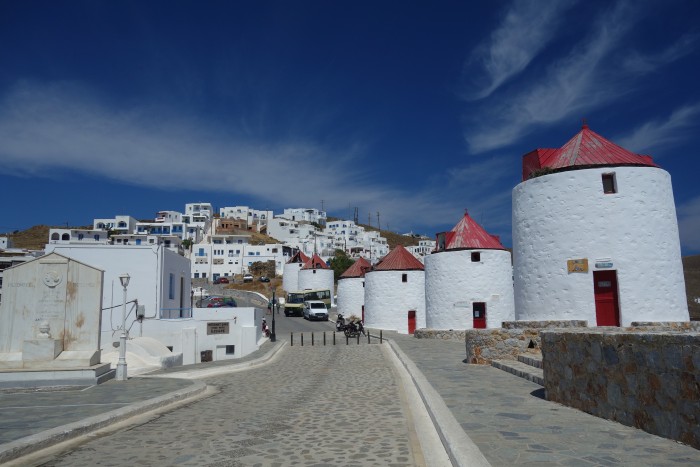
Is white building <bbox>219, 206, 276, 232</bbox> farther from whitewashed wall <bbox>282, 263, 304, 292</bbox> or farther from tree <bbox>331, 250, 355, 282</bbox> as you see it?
whitewashed wall <bbox>282, 263, 304, 292</bbox>

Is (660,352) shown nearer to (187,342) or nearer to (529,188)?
(529,188)

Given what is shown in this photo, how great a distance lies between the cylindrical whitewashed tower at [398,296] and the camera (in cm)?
3475

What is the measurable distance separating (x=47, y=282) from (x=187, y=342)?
26.9 ft

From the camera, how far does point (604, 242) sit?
1368 centimetres

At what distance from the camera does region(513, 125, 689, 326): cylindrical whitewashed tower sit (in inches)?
531

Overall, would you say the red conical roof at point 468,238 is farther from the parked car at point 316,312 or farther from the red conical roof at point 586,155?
the parked car at point 316,312

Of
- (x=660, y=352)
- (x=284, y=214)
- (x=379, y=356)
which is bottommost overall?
(x=379, y=356)

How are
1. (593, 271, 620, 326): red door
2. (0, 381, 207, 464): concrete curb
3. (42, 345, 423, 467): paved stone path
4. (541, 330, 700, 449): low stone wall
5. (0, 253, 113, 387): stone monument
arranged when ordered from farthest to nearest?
(593, 271, 620, 326): red door, (0, 253, 113, 387): stone monument, (0, 381, 207, 464): concrete curb, (42, 345, 423, 467): paved stone path, (541, 330, 700, 449): low stone wall

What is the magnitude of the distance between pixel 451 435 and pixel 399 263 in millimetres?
29670

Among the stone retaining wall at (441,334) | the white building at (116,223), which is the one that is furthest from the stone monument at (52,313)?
the white building at (116,223)

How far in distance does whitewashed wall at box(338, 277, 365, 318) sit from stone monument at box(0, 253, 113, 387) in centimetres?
2954

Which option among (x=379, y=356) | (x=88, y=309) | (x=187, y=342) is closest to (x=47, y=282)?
(x=88, y=309)

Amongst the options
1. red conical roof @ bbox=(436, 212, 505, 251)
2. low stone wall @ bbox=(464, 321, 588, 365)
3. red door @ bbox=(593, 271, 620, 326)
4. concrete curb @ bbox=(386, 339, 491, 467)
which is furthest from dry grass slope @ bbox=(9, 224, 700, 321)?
concrete curb @ bbox=(386, 339, 491, 467)

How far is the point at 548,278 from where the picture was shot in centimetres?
1440
